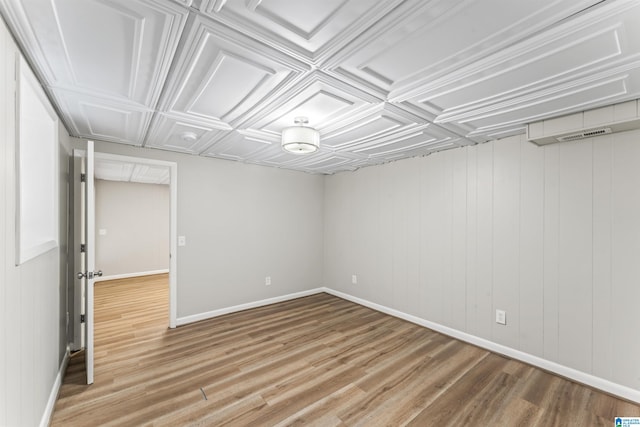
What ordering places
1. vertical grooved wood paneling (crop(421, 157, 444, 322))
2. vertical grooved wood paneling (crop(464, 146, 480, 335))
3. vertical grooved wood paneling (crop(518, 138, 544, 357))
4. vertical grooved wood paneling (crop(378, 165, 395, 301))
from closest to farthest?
vertical grooved wood paneling (crop(518, 138, 544, 357)), vertical grooved wood paneling (crop(464, 146, 480, 335)), vertical grooved wood paneling (crop(421, 157, 444, 322)), vertical grooved wood paneling (crop(378, 165, 395, 301))

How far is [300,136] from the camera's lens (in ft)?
8.14

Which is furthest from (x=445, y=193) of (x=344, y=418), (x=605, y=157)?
(x=344, y=418)

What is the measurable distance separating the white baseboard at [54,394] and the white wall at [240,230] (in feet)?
3.97

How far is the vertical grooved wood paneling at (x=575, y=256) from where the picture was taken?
2.45 metres

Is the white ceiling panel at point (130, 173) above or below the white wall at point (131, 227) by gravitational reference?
above

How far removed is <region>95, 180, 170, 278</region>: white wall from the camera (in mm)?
6332

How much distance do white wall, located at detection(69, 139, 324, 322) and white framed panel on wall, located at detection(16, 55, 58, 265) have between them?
3.93 feet

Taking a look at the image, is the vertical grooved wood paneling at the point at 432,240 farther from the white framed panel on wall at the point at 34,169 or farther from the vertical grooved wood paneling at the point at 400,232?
the white framed panel on wall at the point at 34,169

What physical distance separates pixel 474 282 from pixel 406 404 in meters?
1.69

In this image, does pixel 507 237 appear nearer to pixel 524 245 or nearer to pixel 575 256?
pixel 524 245

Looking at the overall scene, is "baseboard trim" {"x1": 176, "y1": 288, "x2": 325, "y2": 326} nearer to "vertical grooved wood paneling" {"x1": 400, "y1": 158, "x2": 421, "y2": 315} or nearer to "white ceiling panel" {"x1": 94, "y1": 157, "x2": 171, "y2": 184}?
"vertical grooved wood paneling" {"x1": 400, "y1": 158, "x2": 421, "y2": 315}

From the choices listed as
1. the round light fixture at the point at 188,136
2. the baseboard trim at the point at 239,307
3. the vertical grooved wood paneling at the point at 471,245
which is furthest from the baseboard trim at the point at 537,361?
the round light fixture at the point at 188,136

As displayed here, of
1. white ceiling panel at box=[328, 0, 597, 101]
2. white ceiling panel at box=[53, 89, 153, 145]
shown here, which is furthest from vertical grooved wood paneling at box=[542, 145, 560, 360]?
white ceiling panel at box=[53, 89, 153, 145]

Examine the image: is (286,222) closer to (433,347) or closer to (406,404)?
(433,347)
